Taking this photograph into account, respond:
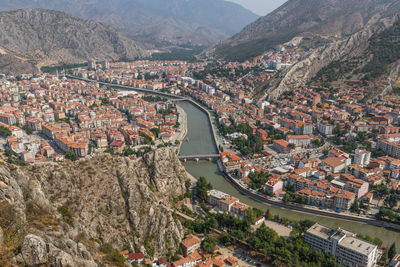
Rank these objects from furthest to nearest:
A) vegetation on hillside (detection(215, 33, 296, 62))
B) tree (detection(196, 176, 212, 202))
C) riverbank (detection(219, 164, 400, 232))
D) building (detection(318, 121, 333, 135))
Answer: vegetation on hillside (detection(215, 33, 296, 62)) < building (detection(318, 121, 333, 135)) < tree (detection(196, 176, 212, 202)) < riverbank (detection(219, 164, 400, 232))

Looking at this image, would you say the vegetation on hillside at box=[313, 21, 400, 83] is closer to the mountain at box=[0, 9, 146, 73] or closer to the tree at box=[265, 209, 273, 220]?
the tree at box=[265, 209, 273, 220]

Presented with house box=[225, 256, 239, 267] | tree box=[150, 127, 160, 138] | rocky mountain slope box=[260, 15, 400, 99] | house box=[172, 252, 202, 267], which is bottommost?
house box=[225, 256, 239, 267]

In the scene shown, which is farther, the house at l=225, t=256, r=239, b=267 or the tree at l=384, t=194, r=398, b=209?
the tree at l=384, t=194, r=398, b=209

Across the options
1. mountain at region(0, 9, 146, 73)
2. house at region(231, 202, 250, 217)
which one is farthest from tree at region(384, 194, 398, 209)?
mountain at region(0, 9, 146, 73)

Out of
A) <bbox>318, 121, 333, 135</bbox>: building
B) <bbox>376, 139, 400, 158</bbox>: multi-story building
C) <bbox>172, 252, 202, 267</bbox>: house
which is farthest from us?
<bbox>318, 121, 333, 135</bbox>: building

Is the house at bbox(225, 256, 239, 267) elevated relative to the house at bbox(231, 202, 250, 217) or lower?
lower

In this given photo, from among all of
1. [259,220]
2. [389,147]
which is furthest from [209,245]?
[389,147]

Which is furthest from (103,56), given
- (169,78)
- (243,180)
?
(243,180)

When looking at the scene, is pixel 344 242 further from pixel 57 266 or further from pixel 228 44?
pixel 228 44
